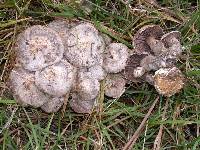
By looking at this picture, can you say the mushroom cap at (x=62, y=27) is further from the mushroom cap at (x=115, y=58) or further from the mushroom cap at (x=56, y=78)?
the mushroom cap at (x=115, y=58)

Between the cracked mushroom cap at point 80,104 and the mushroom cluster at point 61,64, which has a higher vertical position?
the mushroom cluster at point 61,64

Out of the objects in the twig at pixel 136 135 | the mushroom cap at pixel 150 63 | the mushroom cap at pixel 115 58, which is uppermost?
the mushroom cap at pixel 115 58

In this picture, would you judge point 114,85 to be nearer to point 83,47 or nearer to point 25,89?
point 83,47

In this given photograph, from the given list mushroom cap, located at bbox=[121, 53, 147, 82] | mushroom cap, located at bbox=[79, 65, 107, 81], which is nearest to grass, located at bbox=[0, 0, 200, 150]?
mushroom cap, located at bbox=[121, 53, 147, 82]

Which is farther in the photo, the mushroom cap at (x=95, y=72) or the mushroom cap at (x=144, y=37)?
the mushroom cap at (x=144, y=37)

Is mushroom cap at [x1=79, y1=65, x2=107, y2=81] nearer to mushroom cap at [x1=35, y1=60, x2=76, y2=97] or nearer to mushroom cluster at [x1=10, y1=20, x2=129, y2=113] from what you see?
mushroom cluster at [x1=10, y1=20, x2=129, y2=113]

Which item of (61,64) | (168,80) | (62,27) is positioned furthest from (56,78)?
(168,80)

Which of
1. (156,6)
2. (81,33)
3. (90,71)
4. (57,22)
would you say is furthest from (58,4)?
(156,6)

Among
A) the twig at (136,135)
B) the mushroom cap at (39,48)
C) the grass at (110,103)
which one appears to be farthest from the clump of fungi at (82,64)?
the twig at (136,135)

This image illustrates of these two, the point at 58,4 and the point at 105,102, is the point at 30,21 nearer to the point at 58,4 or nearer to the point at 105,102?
the point at 58,4
